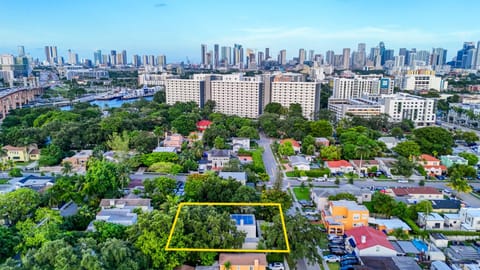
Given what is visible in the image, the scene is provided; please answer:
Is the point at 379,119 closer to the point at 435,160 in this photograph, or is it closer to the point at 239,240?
the point at 435,160

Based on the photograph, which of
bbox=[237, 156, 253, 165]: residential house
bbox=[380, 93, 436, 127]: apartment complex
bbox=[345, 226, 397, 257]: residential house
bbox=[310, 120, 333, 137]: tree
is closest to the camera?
bbox=[345, 226, 397, 257]: residential house

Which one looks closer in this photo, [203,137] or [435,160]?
[435,160]

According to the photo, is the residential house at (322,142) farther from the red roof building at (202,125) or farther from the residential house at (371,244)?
the residential house at (371,244)

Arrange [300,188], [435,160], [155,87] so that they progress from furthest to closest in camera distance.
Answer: [155,87] → [435,160] → [300,188]

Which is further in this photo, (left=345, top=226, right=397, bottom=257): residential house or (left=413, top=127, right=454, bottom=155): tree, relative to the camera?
(left=413, top=127, right=454, bottom=155): tree

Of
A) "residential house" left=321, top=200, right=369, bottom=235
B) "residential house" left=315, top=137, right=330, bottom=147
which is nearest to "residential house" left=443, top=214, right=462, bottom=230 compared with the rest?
"residential house" left=321, top=200, right=369, bottom=235

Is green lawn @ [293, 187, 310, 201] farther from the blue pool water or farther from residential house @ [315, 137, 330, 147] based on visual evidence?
residential house @ [315, 137, 330, 147]

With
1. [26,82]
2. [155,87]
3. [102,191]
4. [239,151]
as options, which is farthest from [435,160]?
[26,82]

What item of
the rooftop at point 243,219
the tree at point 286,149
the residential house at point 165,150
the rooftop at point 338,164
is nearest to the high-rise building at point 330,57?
the tree at point 286,149
